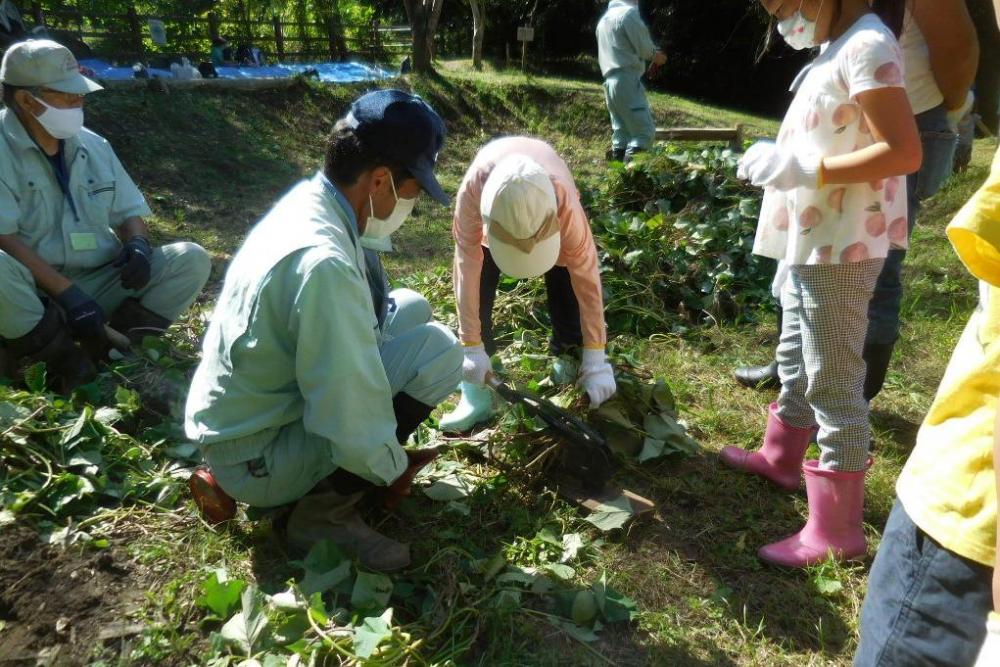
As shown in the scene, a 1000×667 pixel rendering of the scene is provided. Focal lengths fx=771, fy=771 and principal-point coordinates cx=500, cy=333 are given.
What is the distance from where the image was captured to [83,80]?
11.3 ft

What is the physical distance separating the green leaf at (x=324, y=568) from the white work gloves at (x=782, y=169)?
1.60 m

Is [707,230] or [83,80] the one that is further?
[707,230]

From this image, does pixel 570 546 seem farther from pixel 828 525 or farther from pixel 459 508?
pixel 828 525

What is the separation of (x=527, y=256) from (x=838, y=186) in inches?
39.9

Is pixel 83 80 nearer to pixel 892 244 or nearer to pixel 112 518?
pixel 112 518

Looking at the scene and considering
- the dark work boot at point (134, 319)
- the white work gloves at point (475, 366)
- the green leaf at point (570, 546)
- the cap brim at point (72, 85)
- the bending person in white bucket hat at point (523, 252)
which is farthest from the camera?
the dark work boot at point (134, 319)

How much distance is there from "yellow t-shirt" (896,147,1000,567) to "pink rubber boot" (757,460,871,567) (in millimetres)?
1207

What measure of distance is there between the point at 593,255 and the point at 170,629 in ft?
6.11

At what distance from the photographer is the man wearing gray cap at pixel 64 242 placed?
327cm

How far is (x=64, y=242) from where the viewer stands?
11.4 feet

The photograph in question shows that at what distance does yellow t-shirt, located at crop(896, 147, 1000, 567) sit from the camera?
105 cm

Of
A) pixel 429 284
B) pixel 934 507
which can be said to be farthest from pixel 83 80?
pixel 934 507

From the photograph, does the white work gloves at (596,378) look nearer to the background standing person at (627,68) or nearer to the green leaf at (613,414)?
the green leaf at (613,414)

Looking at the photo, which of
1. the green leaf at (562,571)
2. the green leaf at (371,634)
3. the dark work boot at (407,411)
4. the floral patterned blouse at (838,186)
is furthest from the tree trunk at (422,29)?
the green leaf at (371,634)
